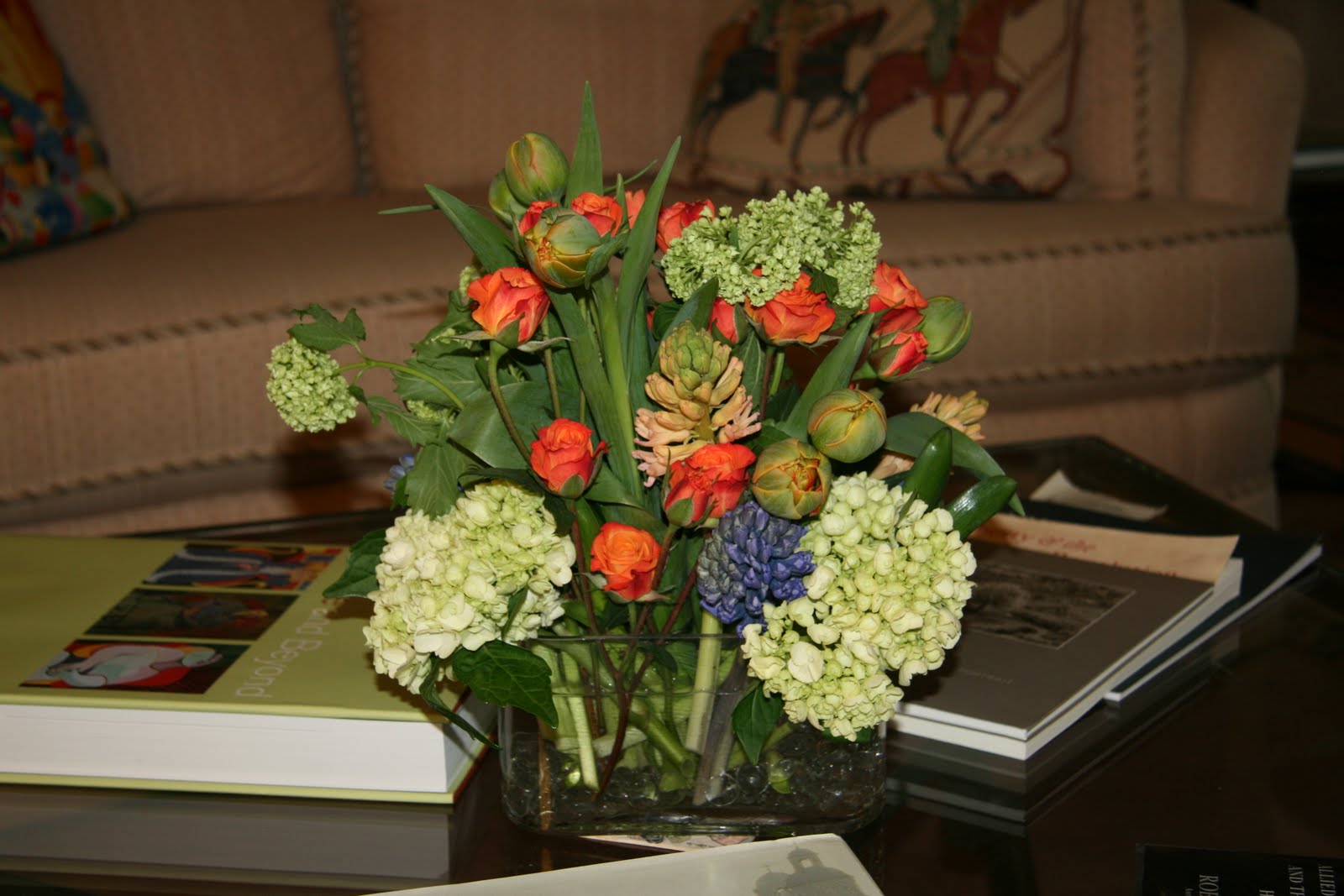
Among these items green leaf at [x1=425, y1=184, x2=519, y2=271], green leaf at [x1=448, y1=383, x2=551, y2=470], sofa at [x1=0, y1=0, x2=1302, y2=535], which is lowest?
sofa at [x1=0, y1=0, x2=1302, y2=535]

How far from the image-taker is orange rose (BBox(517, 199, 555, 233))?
55cm

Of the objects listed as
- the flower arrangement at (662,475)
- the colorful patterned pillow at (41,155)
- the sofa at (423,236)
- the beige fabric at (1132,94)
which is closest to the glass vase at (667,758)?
the flower arrangement at (662,475)

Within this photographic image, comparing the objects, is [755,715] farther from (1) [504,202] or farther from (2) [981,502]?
(1) [504,202]

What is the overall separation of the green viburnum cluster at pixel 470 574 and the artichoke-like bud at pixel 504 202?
0.12 meters

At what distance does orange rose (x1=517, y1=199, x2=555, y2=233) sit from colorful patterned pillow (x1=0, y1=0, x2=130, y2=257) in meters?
1.25

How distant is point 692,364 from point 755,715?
0.56ft

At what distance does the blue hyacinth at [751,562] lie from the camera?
0.57 m

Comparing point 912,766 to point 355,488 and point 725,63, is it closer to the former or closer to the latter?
point 355,488

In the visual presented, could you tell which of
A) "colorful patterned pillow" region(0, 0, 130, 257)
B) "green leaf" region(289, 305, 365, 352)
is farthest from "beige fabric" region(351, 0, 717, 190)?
"green leaf" region(289, 305, 365, 352)

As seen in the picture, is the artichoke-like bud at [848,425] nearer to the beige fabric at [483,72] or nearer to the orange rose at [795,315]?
the orange rose at [795,315]

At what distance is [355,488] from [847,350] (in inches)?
44.6

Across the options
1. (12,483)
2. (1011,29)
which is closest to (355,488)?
(12,483)

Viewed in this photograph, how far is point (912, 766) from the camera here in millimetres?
734

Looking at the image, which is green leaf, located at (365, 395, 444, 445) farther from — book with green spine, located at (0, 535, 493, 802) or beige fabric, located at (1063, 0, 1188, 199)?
beige fabric, located at (1063, 0, 1188, 199)
